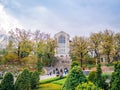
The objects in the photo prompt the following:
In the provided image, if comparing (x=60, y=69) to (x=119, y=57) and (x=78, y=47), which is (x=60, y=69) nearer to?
(x=78, y=47)

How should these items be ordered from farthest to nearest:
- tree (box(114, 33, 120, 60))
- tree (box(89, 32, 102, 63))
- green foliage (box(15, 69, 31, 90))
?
1. tree (box(89, 32, 102, 63))
2. tree (box(114, 33, 120, 60))
3. green foliage (box(15, 69, 31, 90))

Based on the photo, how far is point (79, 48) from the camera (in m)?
52.1

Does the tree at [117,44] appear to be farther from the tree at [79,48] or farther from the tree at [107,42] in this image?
the tree at [79,48]

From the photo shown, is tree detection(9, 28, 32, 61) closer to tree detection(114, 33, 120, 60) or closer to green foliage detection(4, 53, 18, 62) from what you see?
green foliage detection(4, 53, 18, 62)

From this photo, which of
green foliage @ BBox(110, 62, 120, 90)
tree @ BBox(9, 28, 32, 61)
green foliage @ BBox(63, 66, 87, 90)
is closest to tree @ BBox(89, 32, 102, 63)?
tree @ BBox(9, 28, 32, 61)

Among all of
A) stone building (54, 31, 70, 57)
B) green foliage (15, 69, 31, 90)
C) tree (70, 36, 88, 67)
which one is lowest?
green foliage (15, 69, 31, 90)

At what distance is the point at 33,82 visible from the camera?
24891 millimetres

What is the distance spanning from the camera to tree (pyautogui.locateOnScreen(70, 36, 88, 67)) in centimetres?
5196

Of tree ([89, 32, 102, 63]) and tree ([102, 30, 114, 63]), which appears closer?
tree ([102, 30, 114, 63])

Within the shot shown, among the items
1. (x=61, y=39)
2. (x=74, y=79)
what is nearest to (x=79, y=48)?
(x=61, y=39)

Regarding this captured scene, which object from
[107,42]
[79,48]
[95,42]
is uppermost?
[95,42]

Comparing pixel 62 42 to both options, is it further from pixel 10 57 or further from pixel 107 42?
pixel 10 57

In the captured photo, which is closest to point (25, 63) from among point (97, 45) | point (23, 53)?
point (23, 53)

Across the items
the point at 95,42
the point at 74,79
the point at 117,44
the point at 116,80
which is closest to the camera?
the point at 74,79
